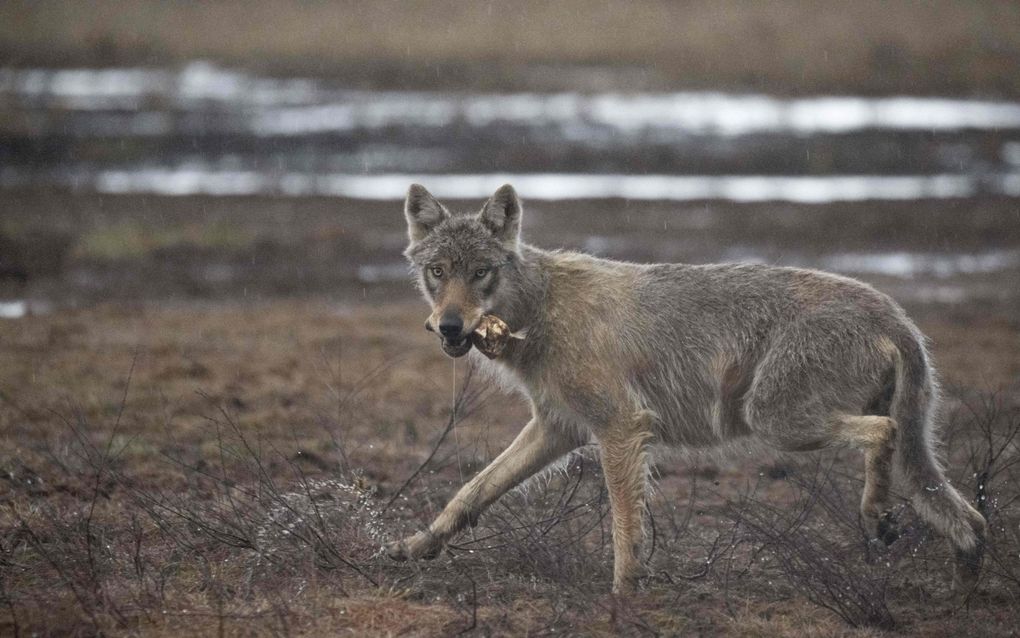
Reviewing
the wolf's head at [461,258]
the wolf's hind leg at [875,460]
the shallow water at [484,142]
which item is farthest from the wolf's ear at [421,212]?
the shallow water at [484,142]

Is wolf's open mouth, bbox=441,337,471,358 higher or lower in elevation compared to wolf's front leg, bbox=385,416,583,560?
higher

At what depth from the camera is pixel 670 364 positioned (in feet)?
22.0

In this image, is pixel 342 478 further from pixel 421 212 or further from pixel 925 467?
pixel 925 467

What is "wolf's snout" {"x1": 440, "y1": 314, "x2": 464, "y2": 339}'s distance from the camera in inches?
244

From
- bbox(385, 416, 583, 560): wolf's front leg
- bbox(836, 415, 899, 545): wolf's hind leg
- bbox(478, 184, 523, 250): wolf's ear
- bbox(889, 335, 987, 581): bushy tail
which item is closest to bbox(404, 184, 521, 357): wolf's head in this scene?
bbox(478, 184, 523, 250): wolf's ear

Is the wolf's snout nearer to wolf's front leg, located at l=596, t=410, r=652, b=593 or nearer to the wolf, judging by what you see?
the wolf

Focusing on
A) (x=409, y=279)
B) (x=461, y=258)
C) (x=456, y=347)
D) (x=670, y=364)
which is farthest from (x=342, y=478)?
(x=409, y=279)

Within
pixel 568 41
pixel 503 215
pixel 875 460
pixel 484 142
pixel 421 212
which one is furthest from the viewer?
pixel 568 41

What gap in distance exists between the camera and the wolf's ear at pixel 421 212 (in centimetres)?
693

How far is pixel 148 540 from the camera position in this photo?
22.4 ft

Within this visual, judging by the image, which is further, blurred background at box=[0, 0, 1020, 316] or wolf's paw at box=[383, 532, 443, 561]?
blurred background at box=[0, 0, 1020, 316]

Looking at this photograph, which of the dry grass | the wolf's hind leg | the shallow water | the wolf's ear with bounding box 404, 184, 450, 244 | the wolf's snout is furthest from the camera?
the shallow water

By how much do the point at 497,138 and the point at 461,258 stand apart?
15580 millimetres

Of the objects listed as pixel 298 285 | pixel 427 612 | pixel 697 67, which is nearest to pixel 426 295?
pixel 427 612
